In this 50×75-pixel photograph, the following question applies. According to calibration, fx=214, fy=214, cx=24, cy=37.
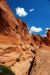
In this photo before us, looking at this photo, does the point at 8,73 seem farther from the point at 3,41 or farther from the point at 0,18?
the point at 0,18

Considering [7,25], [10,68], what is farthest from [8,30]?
[10,68]

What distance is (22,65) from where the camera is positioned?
25734 millimetres

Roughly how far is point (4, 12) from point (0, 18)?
44.5 inches

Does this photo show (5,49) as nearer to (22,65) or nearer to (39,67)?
(22,65)

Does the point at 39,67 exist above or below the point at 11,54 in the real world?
below

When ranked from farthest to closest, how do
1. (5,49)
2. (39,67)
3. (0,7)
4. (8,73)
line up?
(0,7), (39,67), (5,49), (8,73)

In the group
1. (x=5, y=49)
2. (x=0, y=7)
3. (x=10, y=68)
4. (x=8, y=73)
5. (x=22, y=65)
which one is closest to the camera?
(x=8, y=73)

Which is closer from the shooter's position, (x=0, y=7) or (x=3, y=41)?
(x=3, y=41)

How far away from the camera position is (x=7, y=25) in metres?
31.6

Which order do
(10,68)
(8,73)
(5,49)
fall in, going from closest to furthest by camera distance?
(8,73) < (10,68) < (5,49)

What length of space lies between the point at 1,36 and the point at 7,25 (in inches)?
143

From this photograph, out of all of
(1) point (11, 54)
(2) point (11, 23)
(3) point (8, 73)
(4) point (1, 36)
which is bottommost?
(3) point (8, 73)

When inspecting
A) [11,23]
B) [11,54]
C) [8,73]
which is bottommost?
[8,73]

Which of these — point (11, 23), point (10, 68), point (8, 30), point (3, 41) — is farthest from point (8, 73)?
point (11, 23)
